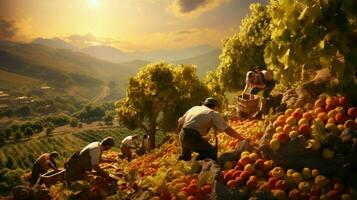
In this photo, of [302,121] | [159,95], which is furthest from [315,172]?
[159,95]

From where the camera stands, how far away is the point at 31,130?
135500 millimetres

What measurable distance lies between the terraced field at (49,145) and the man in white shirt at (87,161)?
265 ft

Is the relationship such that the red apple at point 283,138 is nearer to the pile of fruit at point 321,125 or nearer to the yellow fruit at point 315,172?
the pile of fruit at point 321,125

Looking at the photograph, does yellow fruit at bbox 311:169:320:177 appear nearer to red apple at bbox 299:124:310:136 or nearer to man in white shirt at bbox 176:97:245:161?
red apple at bbox 299:124:310:136

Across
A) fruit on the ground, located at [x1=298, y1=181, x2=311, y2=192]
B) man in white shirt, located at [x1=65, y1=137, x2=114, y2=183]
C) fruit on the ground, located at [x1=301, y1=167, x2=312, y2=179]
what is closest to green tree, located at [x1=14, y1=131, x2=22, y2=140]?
man in white shirt, located at [x1=65, y1=137, x2=114, y2=183]

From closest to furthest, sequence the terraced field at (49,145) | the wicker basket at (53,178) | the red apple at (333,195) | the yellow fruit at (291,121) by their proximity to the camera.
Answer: the red apple at (333,195)
the yellow fruit at (291,121)
the wicker basket at (53,178)
the terraced field at (49,145)

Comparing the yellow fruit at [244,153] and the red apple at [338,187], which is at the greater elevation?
the yellow fruit at [244,153]

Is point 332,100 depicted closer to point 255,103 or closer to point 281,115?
point 281,115

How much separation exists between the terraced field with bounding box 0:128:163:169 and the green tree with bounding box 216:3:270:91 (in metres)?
67.5

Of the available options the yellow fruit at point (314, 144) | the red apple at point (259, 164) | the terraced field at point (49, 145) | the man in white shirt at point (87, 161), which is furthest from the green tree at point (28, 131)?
the yellow fruit at point (314, 144)

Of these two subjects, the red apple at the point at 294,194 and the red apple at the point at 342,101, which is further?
the red apple at the point at 342,101

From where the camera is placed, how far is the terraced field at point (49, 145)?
344 feet

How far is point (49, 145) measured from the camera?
412ft

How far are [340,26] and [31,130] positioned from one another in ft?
454
